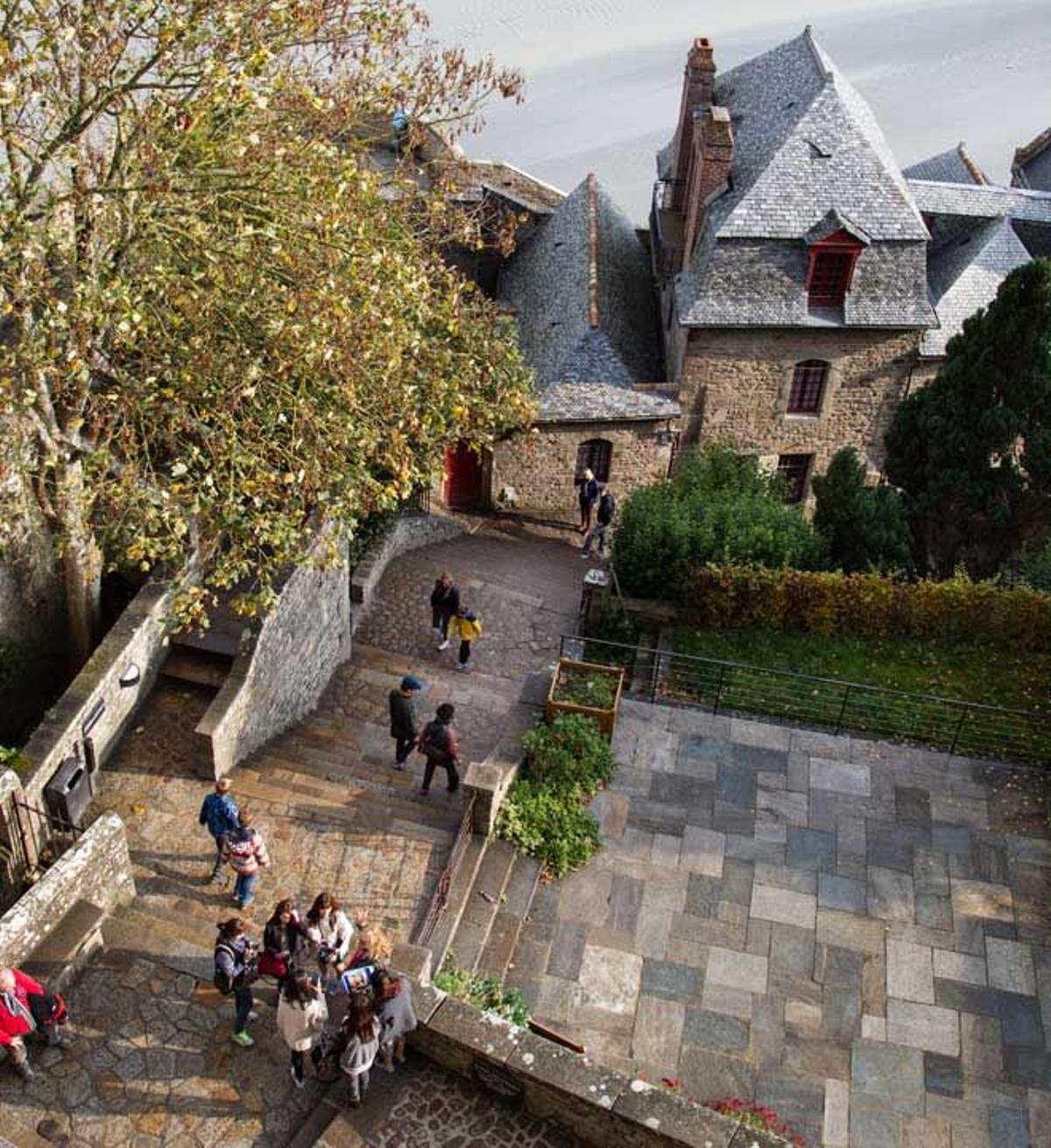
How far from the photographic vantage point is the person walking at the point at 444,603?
16641 millimetres

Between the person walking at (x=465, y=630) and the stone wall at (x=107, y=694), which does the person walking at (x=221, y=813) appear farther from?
the person walking at (x=465, y=630)

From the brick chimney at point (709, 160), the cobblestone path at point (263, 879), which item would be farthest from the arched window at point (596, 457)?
the cobblestone path at point (263, 879)

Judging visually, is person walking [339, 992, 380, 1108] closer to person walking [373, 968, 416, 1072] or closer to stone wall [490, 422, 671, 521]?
person walking [373, 968, 416, 1072]

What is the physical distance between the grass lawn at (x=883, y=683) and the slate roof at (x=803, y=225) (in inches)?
Answer: 362

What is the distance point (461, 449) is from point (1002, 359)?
11589 millimetres

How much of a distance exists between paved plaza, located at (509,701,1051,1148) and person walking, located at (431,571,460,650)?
3354mm

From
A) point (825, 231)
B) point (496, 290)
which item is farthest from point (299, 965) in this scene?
point (496, 290)

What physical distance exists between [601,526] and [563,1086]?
1537 centimetres

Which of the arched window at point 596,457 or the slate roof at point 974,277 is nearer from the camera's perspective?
the arched window at point 596,457

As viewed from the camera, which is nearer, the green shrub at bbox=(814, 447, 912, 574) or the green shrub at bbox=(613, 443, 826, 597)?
the green shrub at bbox=(613, 443, 826, 597)

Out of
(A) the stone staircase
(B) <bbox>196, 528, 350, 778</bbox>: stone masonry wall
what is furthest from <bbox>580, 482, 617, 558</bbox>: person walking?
(A) the stone staircase

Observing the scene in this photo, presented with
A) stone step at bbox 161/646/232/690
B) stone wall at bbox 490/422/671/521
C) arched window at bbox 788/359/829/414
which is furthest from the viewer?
arched window at bbox 788/359/829/414

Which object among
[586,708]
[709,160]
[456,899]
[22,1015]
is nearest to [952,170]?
[709,160]

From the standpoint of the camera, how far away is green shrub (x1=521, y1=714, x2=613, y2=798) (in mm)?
13758
